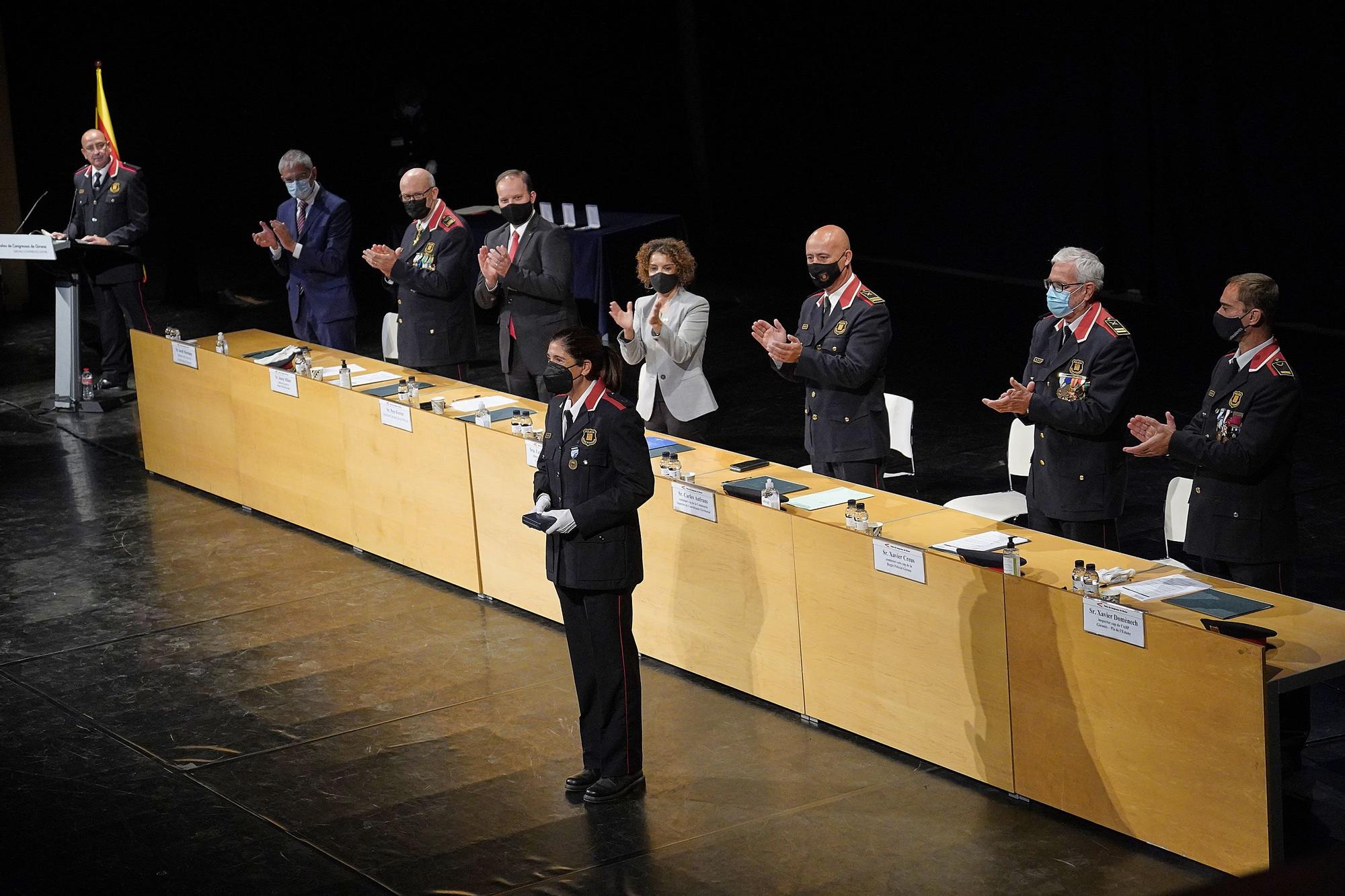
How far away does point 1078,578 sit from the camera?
464 cm

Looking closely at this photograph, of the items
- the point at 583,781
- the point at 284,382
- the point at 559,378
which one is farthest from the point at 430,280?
the point at 583,781

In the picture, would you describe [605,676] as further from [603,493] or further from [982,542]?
[982,542]

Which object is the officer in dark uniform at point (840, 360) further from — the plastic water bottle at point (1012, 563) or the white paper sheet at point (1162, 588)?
the white paper sheet at point (1162, 588)

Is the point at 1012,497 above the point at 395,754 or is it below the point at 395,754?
above

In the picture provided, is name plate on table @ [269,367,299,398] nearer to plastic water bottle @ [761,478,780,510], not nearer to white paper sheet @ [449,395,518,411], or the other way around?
white paper sheet @ [449,395,518,411]

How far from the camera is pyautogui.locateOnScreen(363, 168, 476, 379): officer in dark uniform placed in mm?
8055

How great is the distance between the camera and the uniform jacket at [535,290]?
769 centimetres

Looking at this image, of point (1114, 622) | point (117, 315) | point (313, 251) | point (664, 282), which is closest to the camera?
point (1114, 622)

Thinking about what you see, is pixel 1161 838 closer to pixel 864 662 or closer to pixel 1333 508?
pixel 864 662

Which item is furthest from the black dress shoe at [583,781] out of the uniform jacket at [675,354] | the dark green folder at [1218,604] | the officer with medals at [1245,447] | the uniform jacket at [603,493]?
the uniform jacket at [675,354]

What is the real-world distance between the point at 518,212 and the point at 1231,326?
12.3 ft

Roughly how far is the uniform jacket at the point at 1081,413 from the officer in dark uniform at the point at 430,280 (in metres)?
3.43

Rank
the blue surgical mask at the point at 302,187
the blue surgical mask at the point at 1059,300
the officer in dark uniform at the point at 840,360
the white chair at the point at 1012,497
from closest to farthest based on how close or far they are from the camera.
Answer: the blue surgical mask at the point at 1059,300 → the officer in dark uniform at the point at 840,360 → the white chair at the point at 1012,497 → the blue surgical mask at the point at 302,187

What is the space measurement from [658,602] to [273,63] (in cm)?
1172
